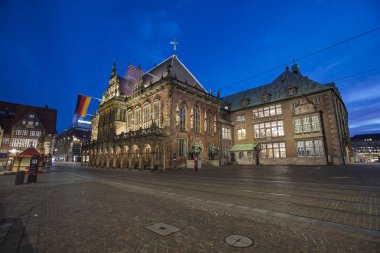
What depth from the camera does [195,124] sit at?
1334 inches

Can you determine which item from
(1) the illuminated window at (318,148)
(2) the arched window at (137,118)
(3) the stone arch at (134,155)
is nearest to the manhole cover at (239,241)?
(3) the stone arch at (134,155)

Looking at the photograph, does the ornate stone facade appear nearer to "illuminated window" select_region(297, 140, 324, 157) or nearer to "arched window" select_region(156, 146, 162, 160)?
"arched window" select_region(156, 146, 162, 160)

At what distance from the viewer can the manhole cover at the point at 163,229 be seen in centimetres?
390

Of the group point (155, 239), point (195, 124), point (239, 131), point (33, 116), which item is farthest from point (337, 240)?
point (33, 116)

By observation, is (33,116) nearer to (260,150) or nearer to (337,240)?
(260,150)

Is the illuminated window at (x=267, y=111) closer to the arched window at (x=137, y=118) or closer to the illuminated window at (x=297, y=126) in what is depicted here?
the illuminated window at (x=297, y=126)

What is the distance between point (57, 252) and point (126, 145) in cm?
3063

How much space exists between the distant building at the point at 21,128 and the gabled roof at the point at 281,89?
5840 centimetres

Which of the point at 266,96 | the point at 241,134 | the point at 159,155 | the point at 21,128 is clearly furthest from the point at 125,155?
the point at 21,128

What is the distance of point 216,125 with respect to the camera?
3778 cm

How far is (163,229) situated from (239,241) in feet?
5.42

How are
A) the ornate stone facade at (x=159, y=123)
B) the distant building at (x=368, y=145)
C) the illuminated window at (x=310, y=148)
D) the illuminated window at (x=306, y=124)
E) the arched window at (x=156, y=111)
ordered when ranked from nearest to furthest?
the ornate stone facade at (x=159, y=123)
the illuminated window at (x=310, y=148)
the illuminated window at (x=306, y=124)
the arched window at (x=156, y=111)
the distant building at (x=368, y=145)

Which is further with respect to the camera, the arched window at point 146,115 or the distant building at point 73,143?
the distant building at point 73,143

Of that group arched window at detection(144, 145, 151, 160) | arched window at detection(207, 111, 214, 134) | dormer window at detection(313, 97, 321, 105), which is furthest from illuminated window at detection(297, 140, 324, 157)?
arched window at detection(144, 145, 151, 160)
